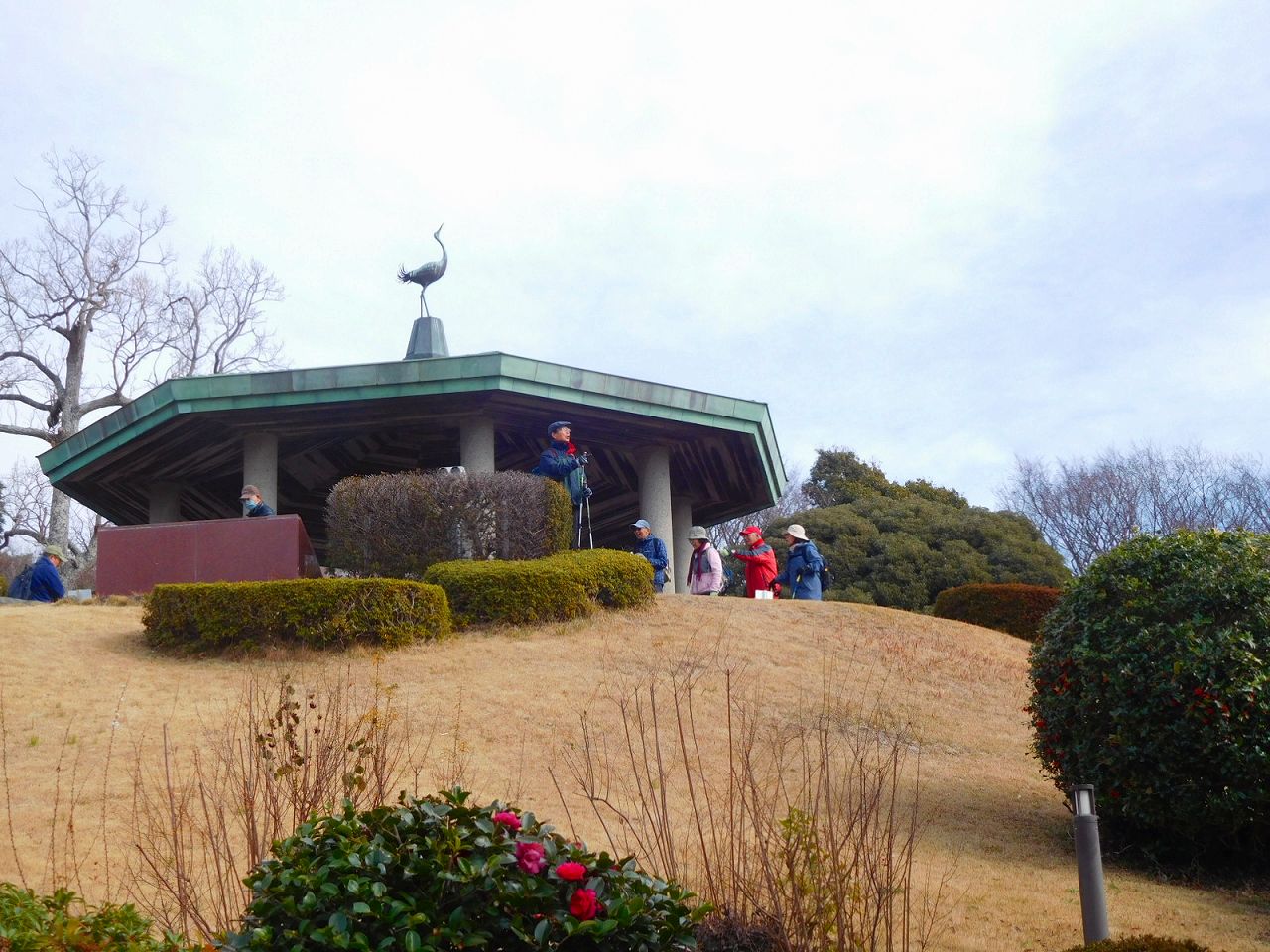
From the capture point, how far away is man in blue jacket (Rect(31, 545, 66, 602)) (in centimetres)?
1628

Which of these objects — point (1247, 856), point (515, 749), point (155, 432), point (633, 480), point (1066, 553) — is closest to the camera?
point (1247, 856)

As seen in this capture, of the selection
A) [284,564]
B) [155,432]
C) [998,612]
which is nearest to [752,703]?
[284,564]

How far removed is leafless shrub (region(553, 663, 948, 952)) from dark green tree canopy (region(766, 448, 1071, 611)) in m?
16.8

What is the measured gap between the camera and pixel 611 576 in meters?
14.5

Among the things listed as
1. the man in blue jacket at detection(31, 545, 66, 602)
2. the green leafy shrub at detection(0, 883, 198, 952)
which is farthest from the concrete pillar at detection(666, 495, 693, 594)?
the green leafy shrub at detection(0, 883, 198, 952)

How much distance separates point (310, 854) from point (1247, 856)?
5925mm

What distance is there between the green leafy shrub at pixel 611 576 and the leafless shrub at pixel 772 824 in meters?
2.57

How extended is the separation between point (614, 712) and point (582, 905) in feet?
20.4

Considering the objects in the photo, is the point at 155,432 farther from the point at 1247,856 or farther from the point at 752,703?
the point at 1247,856

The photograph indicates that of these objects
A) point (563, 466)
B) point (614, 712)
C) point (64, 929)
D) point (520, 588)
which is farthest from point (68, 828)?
point (563, 466)

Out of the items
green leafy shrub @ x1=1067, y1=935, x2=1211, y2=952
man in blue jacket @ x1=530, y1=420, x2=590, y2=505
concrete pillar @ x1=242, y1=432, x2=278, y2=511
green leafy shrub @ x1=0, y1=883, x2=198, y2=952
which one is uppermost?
concrete pillar @ x1=242, y1=432, x2=278, y2=511

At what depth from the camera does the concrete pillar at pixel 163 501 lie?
22062 millimetres

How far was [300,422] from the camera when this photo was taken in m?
19.2

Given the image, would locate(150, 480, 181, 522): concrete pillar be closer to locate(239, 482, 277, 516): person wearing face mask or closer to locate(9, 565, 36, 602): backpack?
locate(9, 565, 36, 602): backpack
